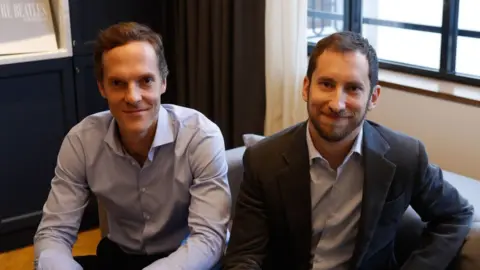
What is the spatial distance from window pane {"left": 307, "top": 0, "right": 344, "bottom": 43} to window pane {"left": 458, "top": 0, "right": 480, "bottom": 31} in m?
0.57

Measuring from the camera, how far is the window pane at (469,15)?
2572 mm

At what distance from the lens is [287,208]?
1.68 metres

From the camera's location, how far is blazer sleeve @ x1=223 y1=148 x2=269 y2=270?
1.69m

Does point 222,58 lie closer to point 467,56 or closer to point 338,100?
point 467,56

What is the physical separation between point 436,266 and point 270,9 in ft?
4.80

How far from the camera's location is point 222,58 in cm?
307

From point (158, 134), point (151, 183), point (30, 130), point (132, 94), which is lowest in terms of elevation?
point (30, 130)

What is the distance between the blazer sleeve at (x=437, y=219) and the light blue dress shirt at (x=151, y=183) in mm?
488

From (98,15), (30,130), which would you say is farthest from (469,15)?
(30,130)

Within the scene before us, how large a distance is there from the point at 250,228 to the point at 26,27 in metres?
1.69

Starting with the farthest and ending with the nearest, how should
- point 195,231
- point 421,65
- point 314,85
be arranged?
point 421,65 < point 195,231 < point 314,85

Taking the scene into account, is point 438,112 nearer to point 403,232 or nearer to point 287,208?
point 403,232

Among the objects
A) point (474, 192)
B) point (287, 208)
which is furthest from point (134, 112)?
point (474, 192)

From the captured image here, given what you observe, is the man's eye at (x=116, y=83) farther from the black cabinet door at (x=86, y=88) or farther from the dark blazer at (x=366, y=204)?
the black cabinet door at (x=86, y=88)
